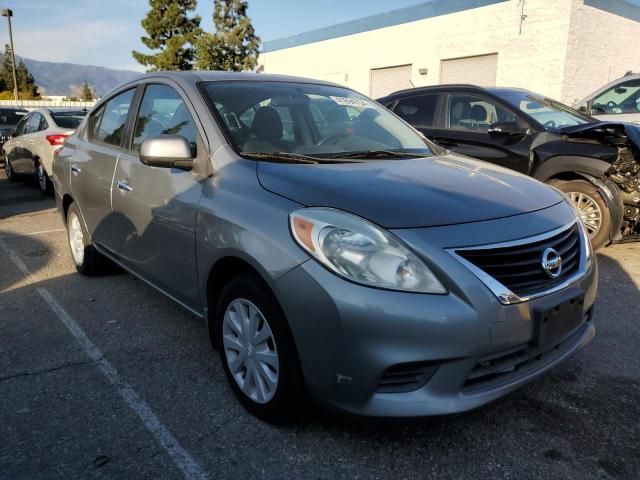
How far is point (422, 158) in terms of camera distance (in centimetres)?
318

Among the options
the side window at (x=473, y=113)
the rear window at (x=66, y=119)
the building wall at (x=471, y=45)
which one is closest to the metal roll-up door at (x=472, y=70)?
the building wall at (x=471, y=45)

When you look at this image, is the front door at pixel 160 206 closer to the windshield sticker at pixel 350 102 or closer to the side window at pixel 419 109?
the windshield sticker at pixel 350 102

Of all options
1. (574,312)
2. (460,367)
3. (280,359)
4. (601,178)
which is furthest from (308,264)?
(601,178)

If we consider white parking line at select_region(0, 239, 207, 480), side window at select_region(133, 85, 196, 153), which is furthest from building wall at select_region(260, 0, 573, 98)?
white parking line at select_region(0, 239, 207, 480)

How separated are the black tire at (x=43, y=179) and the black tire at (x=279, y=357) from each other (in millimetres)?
7871

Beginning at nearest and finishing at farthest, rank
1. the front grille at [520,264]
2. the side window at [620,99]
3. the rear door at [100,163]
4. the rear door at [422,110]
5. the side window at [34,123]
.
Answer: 1. the front grille at [520,264]
2. the rear door at [100,163]
3. the rear door at [422,110]
4. the side window at [620,99]
5. the side window at [34,123]

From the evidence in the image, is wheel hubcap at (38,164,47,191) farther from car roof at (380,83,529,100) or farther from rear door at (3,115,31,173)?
car roof at (380,83,529,100)

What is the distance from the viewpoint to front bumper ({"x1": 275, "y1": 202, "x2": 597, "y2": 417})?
6.56ft

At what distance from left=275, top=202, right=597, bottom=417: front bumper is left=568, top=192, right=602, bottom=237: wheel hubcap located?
3426mm

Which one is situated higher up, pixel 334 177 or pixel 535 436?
pixel 334 177

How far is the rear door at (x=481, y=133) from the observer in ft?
18.5

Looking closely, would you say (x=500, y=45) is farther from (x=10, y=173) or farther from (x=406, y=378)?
(x=406, y=378)

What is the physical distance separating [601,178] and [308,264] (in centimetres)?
415

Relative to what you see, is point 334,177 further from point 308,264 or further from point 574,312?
point 574,312
